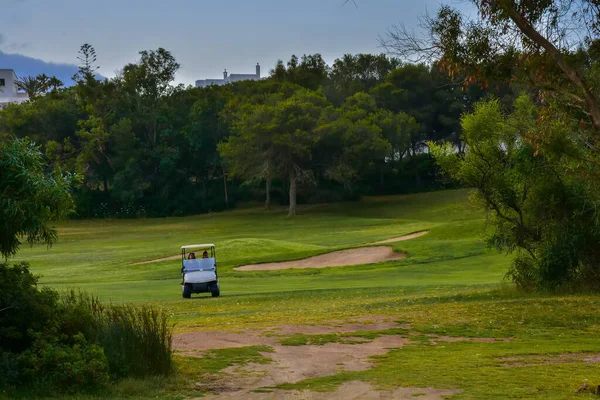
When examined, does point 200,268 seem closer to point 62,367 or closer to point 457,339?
point 457,339

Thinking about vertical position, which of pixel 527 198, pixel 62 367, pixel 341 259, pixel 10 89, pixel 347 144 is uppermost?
pixel 10 89

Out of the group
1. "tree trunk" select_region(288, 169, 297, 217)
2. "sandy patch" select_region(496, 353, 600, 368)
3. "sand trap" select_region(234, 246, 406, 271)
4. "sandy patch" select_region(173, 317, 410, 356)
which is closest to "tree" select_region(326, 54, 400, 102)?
"tree trunk" select_region(288, 169, 297, 217)

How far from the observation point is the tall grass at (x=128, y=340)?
35.7 ft

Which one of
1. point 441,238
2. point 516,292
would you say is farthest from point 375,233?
point 516,292

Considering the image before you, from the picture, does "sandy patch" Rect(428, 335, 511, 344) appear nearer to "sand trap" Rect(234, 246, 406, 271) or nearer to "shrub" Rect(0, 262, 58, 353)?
"shrub" Rect(0, 262, 58, 353)

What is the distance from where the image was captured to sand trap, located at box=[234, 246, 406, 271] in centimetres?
3647

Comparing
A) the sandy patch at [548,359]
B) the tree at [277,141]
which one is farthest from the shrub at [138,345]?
the tree at [277,141]

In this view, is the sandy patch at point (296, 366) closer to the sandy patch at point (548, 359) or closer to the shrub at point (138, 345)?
the shrub at point (138, 345)

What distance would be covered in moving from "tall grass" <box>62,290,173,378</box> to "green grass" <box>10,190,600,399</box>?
0.38m

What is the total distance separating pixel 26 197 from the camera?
10.5 metres

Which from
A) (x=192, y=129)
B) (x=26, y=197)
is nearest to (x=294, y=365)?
(x=26, y=197)

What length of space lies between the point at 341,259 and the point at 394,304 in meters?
16.9

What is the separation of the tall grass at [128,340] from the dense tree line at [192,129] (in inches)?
2530

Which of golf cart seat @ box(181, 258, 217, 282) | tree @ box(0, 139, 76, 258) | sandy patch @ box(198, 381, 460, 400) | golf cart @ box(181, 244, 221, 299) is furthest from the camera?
golf cart seat @ box(181, 258, 217, 282)
